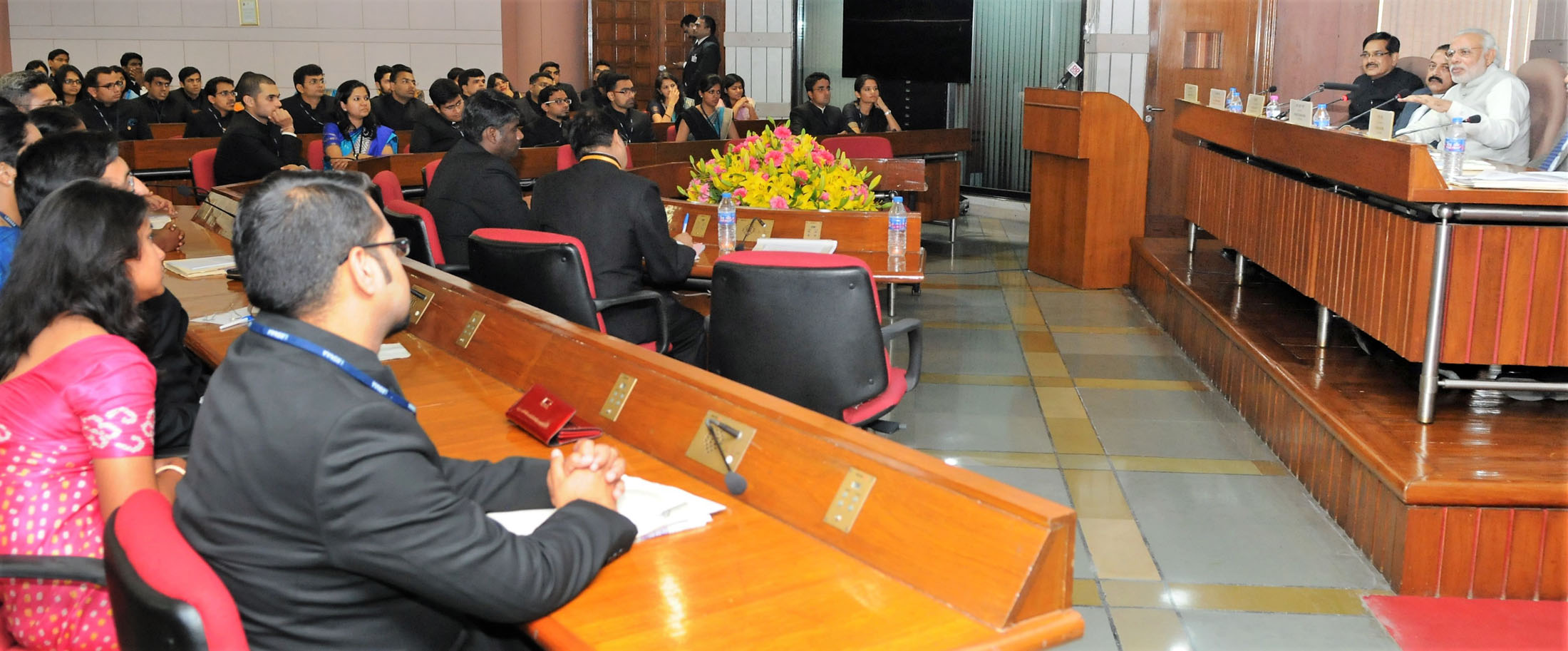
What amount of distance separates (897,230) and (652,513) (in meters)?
3.08

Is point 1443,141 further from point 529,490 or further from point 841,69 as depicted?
point 841,69

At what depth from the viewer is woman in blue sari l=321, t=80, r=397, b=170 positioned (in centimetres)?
781

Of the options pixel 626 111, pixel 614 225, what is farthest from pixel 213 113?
pixel 614 225

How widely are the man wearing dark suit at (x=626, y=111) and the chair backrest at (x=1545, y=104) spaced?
549 cm

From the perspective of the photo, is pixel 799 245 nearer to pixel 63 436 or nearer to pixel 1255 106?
pixel 1255 106

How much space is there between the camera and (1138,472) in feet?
13.5

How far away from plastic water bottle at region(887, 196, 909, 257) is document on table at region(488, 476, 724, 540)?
2.94 metres

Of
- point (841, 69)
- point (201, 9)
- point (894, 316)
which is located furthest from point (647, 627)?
point (201, 9)

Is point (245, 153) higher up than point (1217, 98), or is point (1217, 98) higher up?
point (1217, 98)

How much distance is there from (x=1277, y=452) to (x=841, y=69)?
837 centimetres

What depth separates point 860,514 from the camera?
176 cm

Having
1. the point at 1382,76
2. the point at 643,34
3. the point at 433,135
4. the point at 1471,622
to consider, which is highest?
the point at 643,34

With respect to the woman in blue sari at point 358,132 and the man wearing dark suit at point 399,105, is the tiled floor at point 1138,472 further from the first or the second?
the man wearing dark suit at point 399,105

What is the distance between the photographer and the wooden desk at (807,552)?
1507mm
